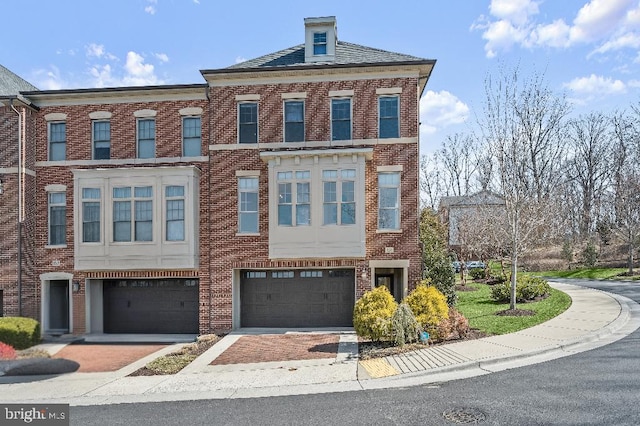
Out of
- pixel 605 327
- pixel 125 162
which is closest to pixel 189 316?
pixel 125 162

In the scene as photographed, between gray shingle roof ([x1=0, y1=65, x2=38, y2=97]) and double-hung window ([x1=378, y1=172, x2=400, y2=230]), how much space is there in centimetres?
1601

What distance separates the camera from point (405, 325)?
12.5 m

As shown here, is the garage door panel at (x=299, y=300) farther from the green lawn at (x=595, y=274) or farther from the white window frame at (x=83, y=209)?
the green lawn at (x=595, y=274)

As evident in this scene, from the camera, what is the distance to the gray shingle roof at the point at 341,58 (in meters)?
17.0

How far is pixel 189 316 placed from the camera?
1789 centimetres

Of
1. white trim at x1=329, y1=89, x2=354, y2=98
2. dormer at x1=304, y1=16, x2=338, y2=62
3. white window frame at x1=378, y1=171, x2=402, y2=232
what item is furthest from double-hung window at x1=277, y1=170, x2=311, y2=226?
dormer at x1=304, y1=16, x2=338, y2=62

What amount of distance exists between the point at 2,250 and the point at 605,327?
21.6m

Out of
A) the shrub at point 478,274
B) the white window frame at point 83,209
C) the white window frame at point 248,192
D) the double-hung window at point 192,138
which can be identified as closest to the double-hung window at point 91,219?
the white window frame at point 83,209

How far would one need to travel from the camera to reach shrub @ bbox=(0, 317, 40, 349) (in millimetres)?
15008

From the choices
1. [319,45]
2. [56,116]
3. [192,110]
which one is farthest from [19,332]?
[319,45]

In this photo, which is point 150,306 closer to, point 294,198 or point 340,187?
point 294,198

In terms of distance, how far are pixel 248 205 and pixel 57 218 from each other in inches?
321

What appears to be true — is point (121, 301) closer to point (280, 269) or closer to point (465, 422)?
point (280, 269)
